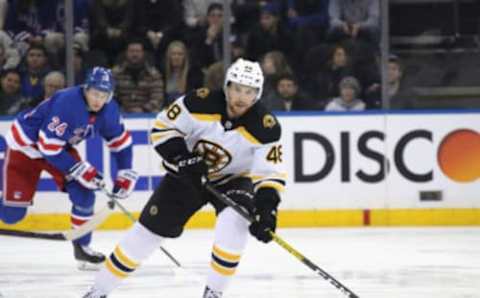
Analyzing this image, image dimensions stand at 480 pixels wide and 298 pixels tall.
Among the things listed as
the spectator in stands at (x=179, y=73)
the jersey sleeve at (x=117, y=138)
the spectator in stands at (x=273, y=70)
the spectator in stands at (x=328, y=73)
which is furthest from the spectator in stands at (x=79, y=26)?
the jersey sleeve at (x=117, y=138)

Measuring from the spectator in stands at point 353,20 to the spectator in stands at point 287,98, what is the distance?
395mm

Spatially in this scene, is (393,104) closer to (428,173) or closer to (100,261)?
(428,173)

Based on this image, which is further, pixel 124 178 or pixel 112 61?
pixel 112 61

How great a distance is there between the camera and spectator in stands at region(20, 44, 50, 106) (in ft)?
30.7

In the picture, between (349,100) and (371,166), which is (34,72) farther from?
(371,166)

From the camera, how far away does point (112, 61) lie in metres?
9.47

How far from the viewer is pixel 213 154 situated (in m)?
5.62

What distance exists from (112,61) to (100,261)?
2325 mm

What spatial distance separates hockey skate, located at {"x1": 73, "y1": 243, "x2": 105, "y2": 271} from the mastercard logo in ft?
9.53

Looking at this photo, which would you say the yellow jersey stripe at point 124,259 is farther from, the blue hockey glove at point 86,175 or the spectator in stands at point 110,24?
the spectator in stands at point 110,24

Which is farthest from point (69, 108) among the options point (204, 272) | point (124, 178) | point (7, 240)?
point (7, 240)

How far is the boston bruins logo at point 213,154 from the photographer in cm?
560

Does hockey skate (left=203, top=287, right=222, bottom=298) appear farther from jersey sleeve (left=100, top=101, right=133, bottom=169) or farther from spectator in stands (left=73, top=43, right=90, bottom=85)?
spectator in stands (left=73, top=43, right=90, bottom=85)

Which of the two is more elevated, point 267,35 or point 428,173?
point 267,35
